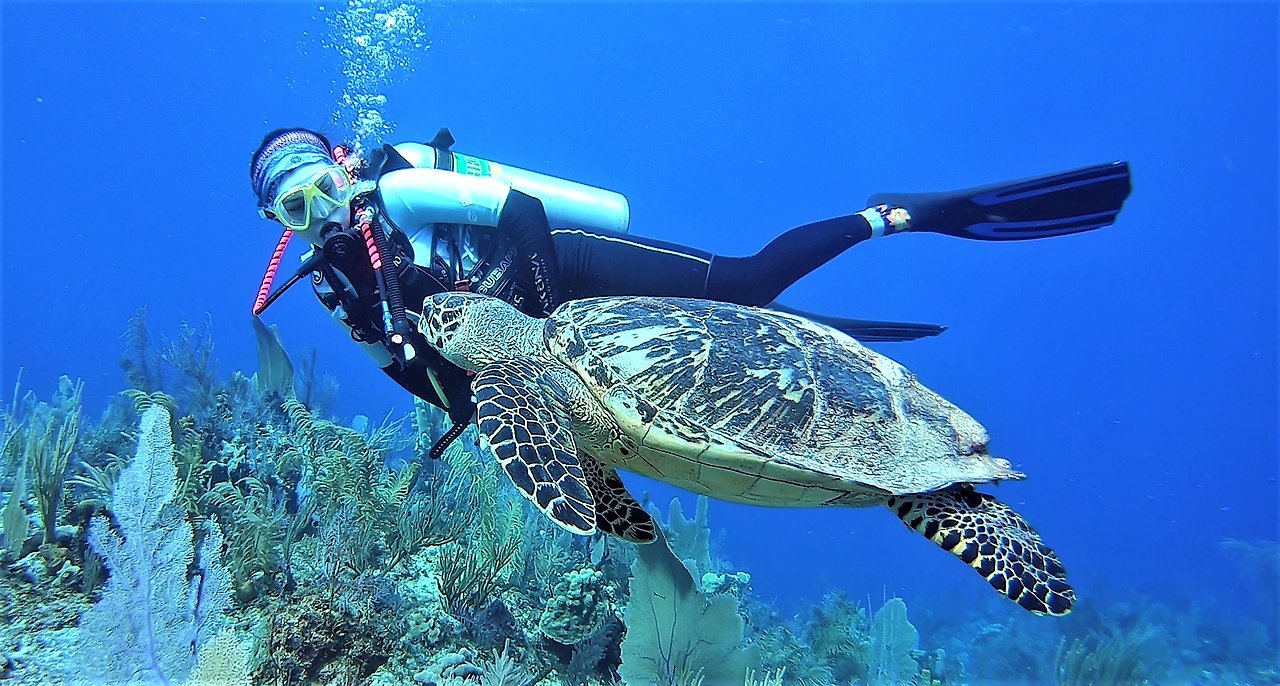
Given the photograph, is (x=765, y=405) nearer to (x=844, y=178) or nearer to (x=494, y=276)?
(x=494, y=276)

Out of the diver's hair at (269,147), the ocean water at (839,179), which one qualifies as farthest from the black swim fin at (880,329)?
the ocean water at (839,179)

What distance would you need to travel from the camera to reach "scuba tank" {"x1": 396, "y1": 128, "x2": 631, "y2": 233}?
450cm

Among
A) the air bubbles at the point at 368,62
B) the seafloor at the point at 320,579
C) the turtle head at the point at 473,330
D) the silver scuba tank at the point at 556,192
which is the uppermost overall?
the air bubbles at the point at 368,62

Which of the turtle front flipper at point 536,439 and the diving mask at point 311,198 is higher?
the diving mask at point 311,198

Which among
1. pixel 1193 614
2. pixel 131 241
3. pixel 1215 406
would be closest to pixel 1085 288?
pixel 1215 406

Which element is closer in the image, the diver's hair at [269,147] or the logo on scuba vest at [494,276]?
→ the diver's hair at [269,147]

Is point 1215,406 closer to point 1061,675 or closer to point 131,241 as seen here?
point 1061,675

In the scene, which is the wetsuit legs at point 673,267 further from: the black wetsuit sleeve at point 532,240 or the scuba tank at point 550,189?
the scuba tank at point 550,189

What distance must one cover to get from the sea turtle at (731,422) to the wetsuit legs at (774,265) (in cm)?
111

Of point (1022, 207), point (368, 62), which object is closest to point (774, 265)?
point (1022, 207)

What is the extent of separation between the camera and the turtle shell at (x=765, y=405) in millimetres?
2699

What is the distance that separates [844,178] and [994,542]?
153ft

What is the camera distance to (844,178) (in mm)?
45062

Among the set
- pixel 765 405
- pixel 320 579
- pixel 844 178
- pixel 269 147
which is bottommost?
pixel 320 579
